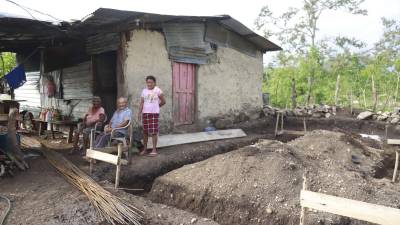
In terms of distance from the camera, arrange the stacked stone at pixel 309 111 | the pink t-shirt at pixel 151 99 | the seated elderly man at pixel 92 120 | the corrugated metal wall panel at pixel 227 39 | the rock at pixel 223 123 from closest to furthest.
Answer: the pink t-shirt at pixel 151 99
the seated elderly man at pixel 92 120
the corrugated metal wall panel at pixel 227 39
the rock at pixel 223 123
the stacked stone at pixel 309 111

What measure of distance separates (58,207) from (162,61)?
4.81 m

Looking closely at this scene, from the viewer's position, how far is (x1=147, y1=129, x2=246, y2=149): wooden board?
7.26 meters

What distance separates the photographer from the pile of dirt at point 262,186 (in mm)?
4035

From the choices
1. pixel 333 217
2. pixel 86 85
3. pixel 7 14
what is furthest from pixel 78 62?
pixel 333 217

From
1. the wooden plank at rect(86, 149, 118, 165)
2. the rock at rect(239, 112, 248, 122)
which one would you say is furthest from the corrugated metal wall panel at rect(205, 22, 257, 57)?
the wooden plank at rect(86, 149, 118, 165)

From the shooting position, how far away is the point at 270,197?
13.9 feet

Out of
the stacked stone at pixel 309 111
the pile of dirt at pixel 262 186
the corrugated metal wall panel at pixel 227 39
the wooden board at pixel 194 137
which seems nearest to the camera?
the pile of dirt at pixel 262 186

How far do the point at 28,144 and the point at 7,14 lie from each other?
3.10 m

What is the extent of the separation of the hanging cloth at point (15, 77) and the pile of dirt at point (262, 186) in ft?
17.9

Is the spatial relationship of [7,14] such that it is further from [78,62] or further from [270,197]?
[270,197]

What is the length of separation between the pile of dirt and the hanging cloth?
5.46 m

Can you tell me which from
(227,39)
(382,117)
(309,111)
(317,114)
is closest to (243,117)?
(227,39)

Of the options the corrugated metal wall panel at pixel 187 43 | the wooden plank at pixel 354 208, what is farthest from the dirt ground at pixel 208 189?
the corrugated metal wall panel at pixel 187 43

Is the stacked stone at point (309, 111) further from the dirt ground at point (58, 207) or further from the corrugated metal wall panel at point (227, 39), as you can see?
the dirt ground at point (58, 207)
